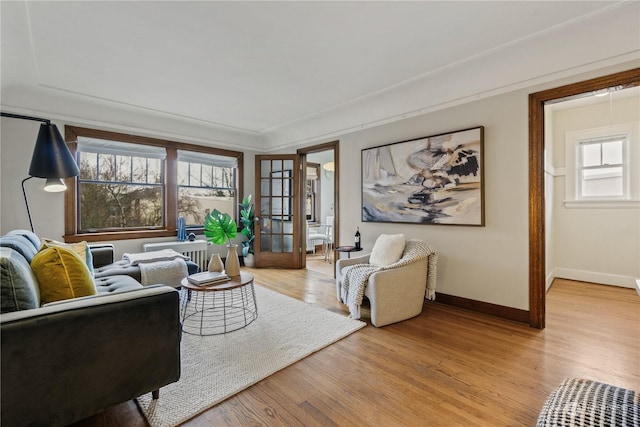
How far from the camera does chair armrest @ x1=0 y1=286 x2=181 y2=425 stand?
3.90ft

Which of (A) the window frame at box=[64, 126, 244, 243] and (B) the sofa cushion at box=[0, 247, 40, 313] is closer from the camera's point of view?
(B) the sofa cushion at box=[0, 247, 40, 313]

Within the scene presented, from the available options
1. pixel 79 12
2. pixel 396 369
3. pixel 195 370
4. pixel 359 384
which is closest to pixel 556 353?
pixel 396 369

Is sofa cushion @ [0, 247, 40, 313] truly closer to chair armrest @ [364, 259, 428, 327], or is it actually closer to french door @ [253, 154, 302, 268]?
chair armrest @ [364, 259, 428, 327]

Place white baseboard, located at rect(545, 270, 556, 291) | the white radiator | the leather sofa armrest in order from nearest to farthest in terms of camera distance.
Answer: the leather sofa armrest < white baseboard, located at rect(545, 270, 556, 291) < the white radiator

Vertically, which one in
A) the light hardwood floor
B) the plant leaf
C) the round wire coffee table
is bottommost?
the light hardwood floor

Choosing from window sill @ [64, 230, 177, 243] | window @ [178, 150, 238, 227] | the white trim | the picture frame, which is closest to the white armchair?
the picture frame

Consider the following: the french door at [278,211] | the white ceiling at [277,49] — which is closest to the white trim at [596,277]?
the white ceiling at [277,49]

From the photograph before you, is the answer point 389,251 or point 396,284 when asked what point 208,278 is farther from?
point 389,251

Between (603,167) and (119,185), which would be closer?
(603,167)

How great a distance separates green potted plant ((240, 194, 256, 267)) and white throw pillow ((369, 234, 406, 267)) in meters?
2.80

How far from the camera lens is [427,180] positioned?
11.2ft

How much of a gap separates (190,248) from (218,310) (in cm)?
180

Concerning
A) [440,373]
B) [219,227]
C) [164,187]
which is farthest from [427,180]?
[164,187]

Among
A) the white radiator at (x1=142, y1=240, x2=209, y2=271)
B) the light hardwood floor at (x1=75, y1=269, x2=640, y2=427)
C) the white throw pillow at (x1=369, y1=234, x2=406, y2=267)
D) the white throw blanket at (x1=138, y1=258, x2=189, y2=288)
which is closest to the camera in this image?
the light hardwood floor at (x1=75, y1=269, x2=640, y2=427)
